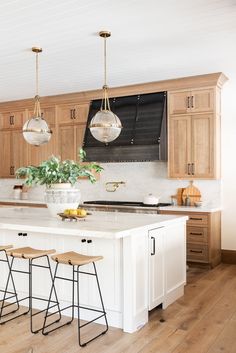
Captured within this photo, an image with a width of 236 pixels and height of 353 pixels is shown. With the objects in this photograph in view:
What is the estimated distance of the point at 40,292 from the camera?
3.83m

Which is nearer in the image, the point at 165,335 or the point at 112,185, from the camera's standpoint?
the point at 165,335

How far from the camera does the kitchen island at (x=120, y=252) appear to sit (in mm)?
3277

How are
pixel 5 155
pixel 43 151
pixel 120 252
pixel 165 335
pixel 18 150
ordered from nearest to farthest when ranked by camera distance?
pixel 165 335 < pixel 120 252 < pixel 43 151 < pixel 18 150 < pixel 5 155

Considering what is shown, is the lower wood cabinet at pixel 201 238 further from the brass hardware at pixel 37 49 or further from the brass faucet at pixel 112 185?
the brass hardware at pixel 37 49

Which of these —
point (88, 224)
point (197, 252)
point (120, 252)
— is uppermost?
point (88, 224)

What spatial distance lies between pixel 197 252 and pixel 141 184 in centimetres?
159

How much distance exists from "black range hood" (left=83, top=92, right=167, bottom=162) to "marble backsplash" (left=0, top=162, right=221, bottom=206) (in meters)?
0.47

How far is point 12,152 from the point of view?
7.66 m

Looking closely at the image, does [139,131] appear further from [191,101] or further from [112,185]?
A: [112,185]

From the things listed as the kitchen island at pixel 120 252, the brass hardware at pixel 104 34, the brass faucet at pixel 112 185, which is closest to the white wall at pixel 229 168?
the brass faucet at pixel 112 185

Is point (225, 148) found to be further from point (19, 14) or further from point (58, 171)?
point (19, 14)

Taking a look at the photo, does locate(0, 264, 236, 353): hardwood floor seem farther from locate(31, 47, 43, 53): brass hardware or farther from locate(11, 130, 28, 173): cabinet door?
locate(11, 130, 28, 173): cabinet door

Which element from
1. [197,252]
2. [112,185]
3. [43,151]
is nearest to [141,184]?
[112,185]

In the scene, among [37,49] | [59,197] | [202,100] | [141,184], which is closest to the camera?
[59,197]
